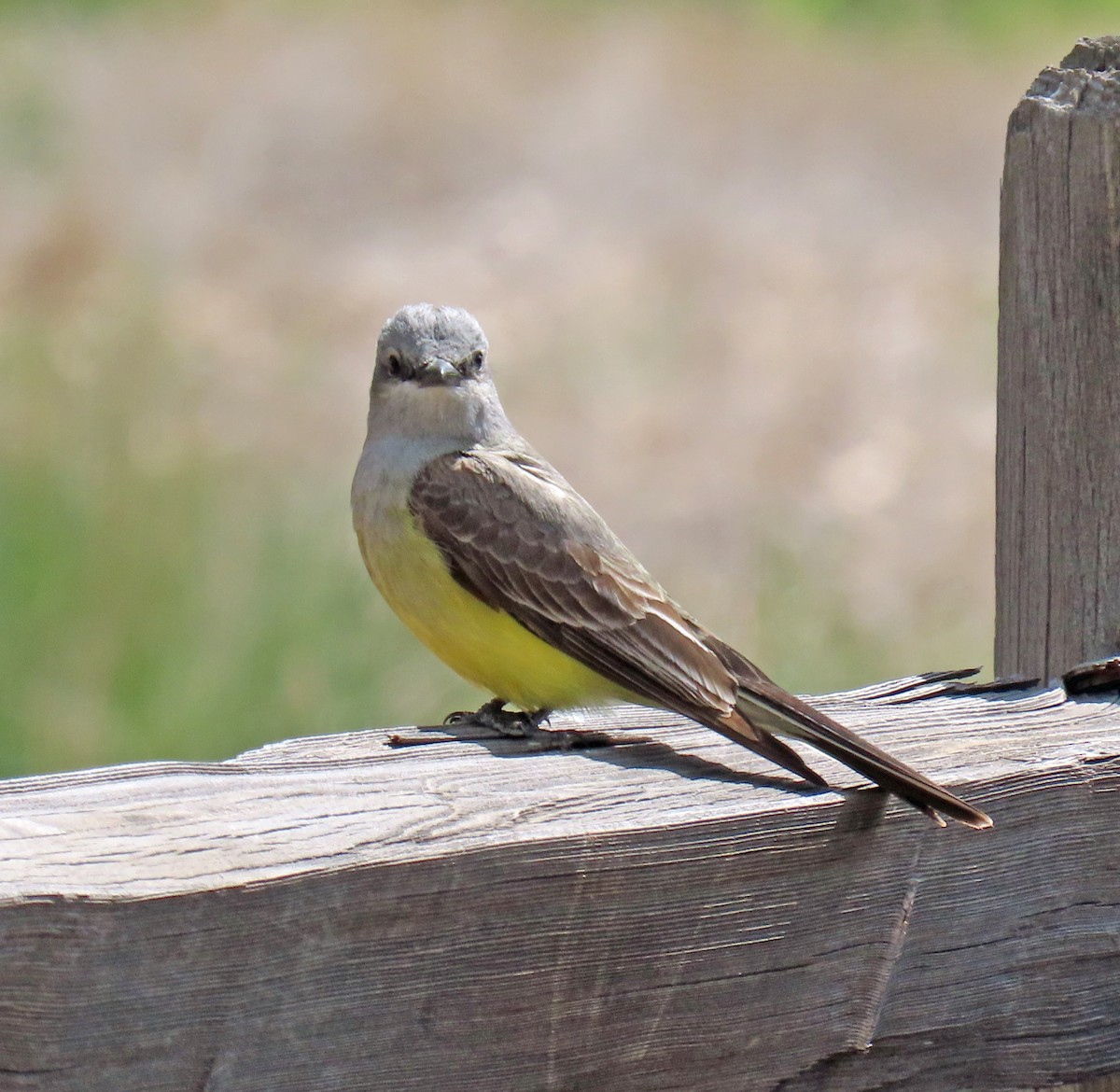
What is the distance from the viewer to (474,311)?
11.0 metres

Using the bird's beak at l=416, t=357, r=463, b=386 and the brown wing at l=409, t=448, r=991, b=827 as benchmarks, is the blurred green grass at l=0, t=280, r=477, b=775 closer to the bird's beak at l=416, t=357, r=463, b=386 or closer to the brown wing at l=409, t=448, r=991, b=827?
the bird's beak at l=416, t=357, r=463, b=386

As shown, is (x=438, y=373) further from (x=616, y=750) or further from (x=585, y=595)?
(x=616, y=750)

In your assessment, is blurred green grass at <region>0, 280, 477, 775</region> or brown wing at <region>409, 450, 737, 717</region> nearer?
brown wing at <region>409, 450, 737, 717</region>

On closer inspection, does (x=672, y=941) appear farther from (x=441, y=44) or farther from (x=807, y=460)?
(x=441, y=44)

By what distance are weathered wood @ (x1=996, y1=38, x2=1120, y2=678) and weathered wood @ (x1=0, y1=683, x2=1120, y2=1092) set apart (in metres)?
0.34

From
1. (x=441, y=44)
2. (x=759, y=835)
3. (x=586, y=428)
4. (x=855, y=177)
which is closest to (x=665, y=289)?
(x=586, y=428)

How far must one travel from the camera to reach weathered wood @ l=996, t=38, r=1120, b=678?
9.29 ft

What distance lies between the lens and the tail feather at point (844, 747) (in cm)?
229

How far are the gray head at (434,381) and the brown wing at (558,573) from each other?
0.54ft

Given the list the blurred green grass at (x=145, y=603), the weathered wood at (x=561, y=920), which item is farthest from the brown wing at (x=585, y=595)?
the blurred green grass at (x=145, y=603)

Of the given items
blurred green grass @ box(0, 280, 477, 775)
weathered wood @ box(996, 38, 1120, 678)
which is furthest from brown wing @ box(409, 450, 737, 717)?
blurred green grass @ box(0, 280, 477, 775)

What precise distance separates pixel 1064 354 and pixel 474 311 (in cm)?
829

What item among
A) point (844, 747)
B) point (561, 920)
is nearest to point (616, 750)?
point (844, 747)

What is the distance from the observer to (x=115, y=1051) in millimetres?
1803
